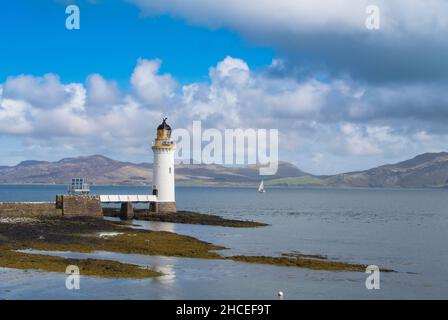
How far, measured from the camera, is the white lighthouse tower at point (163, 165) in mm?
67125

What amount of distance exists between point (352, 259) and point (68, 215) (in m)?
30.9

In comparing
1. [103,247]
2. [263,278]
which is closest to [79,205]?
[103,247]

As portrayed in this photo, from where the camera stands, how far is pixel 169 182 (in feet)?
222

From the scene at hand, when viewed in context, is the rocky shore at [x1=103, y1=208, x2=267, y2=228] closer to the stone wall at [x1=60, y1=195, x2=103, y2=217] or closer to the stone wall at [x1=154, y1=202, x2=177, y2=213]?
the stone wall at [x1=154, y1=202, x2=177, y2=213]

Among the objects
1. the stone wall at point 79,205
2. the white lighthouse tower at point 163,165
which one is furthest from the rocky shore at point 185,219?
the stone wall at point 79,205

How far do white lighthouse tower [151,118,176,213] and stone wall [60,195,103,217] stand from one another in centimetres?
760

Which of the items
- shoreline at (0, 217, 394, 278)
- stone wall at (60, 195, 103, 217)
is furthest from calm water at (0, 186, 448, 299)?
stone wall at (60, 195, 103, 217)

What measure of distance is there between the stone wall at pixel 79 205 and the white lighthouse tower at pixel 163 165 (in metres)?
7.60

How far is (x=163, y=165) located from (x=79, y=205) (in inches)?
428

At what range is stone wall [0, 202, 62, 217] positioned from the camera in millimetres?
54891

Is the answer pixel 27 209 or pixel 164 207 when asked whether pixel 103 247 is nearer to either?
pixel 27 209

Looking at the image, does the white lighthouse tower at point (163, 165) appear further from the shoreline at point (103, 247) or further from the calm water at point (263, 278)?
the calm water at point (263, 278)
